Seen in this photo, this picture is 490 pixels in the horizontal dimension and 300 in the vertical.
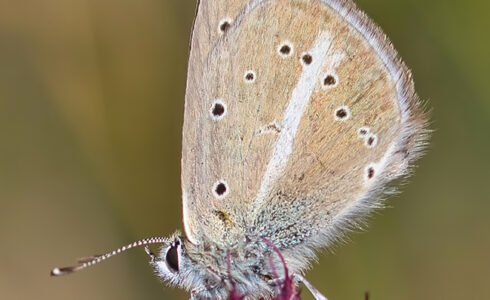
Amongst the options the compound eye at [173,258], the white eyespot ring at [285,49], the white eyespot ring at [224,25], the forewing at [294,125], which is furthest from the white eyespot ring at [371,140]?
the compound eye at [173,258]

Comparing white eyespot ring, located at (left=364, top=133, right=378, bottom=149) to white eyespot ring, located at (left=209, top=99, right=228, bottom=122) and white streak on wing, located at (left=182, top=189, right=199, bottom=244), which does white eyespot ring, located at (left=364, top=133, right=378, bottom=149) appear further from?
white streak on wing, located at (left=182, top=189, right=199, bottom=244)

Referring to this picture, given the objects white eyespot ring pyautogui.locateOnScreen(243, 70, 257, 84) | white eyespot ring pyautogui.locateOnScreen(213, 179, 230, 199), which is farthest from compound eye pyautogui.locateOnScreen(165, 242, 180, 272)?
white eyespot ring pyautogui.locateOnScreen(243, 70, 257, 84)

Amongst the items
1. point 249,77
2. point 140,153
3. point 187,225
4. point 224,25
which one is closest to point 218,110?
point 249,77

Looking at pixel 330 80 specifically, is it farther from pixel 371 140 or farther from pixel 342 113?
pixel 371 140

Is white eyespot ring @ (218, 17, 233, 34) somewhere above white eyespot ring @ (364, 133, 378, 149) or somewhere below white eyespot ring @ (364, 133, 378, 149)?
above

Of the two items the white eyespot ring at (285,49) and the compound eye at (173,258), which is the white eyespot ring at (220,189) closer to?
the compound eye at (173,258)
